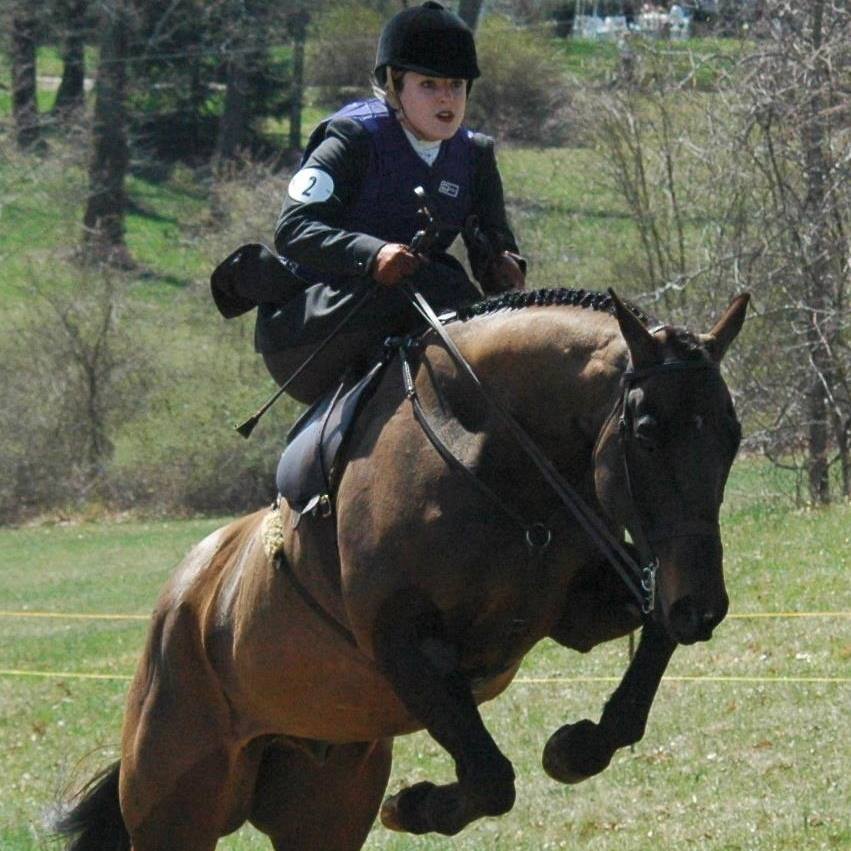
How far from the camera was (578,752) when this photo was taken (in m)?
4.77

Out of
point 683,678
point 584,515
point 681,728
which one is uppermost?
point 584,515

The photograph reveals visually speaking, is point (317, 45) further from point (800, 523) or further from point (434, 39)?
point (434, 39)

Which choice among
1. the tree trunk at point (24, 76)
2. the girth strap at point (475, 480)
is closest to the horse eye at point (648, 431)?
the girth strap at point (475, 480)

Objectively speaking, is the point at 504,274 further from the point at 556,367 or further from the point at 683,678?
the point at 683,678

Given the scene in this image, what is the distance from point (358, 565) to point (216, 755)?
1.34 metres

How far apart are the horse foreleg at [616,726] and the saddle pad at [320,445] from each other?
100 centimetres

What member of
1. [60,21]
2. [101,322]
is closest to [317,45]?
[60,21]

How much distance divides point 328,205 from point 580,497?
122 centimetres

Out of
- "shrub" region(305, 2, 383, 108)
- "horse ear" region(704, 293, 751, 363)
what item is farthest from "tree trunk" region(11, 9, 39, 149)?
"horse ear" region(704, 293, 751, 363)

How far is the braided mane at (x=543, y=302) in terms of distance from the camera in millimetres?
4700

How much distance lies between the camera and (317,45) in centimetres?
4303

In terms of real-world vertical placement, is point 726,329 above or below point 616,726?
above

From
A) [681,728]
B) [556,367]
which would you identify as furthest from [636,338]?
[681,728]

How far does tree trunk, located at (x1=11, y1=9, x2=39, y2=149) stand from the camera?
3847 centimetres
